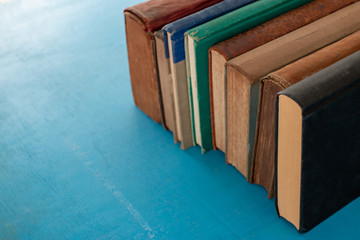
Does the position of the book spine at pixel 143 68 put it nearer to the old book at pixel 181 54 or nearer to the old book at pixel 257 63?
the old book at pixel 181 54

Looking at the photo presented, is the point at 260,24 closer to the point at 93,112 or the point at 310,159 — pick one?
the point at 310,159

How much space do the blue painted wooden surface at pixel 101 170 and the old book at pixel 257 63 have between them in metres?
0.17

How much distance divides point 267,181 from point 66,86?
102cm

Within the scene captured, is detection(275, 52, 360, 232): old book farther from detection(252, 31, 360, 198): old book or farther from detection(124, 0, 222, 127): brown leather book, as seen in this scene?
detection(124, 0, 222, 127): brown leather book

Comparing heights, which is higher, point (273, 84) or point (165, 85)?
point (273, 84)

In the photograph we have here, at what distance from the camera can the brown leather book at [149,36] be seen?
5.31ft

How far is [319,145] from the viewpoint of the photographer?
1.25 meters

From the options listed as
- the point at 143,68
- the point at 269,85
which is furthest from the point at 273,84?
the point at 143,68

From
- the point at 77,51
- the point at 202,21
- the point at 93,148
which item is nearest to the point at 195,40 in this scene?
the point at 202,21

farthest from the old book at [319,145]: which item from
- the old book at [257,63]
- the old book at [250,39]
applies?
the old book at [250,39]

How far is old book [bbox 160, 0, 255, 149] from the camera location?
1.50 metres

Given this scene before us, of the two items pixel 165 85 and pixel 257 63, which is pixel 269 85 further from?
pixel 165 85

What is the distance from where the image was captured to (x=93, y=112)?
194cm

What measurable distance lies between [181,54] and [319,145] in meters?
0.54
